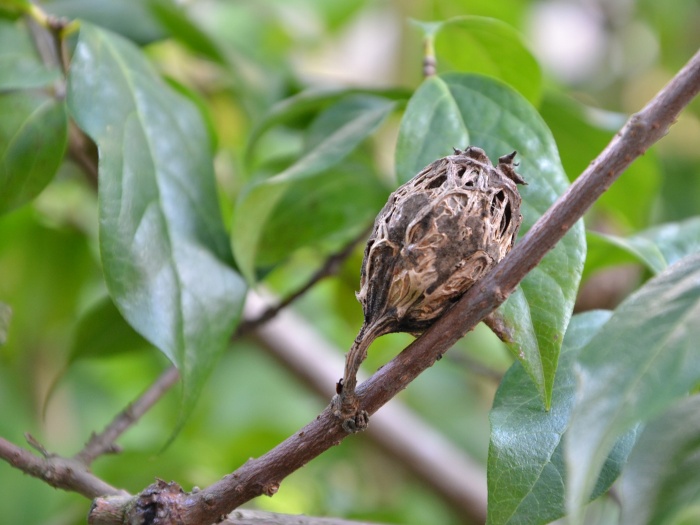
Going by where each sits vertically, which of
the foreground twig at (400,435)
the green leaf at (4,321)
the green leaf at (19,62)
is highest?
the green leaf at (19,62)

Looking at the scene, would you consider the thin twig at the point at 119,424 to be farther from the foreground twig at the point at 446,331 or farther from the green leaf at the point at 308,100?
the green leaf at the point at 308,100

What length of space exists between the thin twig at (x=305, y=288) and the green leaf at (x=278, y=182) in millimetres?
83

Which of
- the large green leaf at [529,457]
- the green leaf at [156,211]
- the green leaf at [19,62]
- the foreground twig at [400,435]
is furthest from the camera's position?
the foreground twig at [400,435]

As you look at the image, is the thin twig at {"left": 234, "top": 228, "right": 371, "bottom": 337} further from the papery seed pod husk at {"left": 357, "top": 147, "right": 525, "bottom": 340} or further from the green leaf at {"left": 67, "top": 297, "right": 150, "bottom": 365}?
the papery seed pod husk at {"left": 357, "top": 147, "right": 525, "bottom": 340}

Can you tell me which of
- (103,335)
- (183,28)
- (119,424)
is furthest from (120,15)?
(119,424)

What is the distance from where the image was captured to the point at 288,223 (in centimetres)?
80

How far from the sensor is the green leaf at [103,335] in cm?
81

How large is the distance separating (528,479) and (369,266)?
17 centimetres

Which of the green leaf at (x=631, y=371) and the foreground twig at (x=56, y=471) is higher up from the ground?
the green leaf at (x=631, y=371)

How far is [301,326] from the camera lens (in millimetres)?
1451

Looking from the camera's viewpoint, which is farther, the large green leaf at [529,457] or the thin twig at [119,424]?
the thin twig at [119,424]

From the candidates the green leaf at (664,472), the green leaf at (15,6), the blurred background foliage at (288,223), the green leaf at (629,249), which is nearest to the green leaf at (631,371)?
the green leaf at (664,472)

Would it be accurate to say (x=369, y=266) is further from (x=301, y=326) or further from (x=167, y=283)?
(x=301, y=326)

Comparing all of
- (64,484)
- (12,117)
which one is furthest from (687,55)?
(64,484)
